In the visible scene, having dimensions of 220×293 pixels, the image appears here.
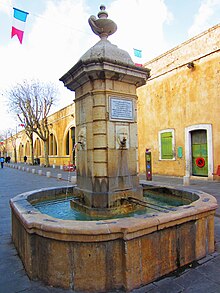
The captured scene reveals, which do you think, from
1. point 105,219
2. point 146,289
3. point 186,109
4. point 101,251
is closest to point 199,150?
point 186,109

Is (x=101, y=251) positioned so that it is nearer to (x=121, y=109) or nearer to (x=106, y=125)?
(x=106, y=125)

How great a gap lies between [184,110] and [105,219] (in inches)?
425

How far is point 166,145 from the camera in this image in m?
14.1

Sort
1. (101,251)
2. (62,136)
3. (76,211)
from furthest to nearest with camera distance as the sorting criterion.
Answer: (62,136), (76,211), (101,251)

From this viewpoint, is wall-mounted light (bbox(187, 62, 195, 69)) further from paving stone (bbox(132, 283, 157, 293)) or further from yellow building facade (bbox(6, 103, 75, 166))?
yellow building facade (bbox(6, 103, 75, 166))

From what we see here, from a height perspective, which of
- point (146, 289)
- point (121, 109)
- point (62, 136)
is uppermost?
point (62, 136)

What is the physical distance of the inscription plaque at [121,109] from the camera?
3837mm

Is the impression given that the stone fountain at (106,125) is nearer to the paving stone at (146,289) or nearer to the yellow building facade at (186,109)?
the paving stone at (146,289)

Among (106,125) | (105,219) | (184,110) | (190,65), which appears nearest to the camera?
(105,219)

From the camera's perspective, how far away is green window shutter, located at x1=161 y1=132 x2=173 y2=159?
45.3 feet

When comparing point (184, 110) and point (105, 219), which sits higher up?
point (184, 110)

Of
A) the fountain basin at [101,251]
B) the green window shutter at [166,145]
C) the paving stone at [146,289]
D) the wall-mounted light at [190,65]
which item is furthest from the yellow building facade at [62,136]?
the paving stone at [146,289]

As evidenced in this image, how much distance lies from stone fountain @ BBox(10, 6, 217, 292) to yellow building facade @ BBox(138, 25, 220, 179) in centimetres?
796

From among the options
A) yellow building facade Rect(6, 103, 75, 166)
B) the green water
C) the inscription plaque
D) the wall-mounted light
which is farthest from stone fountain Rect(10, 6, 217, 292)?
yellow building facade Rect(6, 103, 75, 166)
